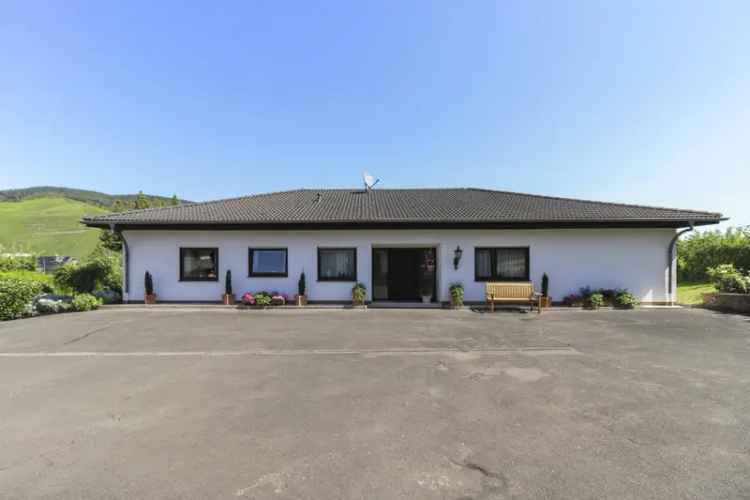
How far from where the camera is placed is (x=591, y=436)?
339 centimetres

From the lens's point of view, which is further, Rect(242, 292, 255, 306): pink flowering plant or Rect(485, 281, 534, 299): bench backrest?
Rect(242, 292, 255, 306): pink flowering plant

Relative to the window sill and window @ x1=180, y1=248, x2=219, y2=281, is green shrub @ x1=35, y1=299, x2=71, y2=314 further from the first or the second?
the window sill

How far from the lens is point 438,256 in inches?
490

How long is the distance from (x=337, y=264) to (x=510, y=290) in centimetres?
648

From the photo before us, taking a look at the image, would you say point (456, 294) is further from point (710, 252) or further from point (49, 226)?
point (49, 226)

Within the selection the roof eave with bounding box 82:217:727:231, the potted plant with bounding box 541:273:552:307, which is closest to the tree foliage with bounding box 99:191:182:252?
the roof eave with bounding box 82:217:727:231

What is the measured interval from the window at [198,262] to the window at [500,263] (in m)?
10.3

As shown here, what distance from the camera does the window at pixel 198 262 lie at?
40.8 feet

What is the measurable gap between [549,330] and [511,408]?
16.7 ft

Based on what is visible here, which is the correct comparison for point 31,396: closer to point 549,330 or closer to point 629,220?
point 549,330

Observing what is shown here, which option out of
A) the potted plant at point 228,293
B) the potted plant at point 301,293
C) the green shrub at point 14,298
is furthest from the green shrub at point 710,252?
the green shrub at point 14,298

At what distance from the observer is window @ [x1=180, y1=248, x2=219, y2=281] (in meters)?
12.4

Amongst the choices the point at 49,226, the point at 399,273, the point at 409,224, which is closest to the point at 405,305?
the point at 399,273

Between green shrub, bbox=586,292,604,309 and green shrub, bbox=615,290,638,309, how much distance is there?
60cm
